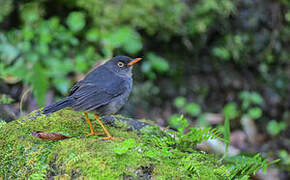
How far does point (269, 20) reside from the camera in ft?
24.9

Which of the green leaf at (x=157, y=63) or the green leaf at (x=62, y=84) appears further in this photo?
the green leaf at (x=157, y=63)

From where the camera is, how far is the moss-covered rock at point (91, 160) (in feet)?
8.31

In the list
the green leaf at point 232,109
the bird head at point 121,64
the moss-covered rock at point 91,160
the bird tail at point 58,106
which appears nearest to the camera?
the moss-covered rock at point 91,160

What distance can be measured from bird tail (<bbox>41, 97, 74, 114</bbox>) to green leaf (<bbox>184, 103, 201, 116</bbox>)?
388 cm

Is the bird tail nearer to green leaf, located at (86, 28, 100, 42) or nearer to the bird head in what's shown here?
the bird head

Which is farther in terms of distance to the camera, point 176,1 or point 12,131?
point 176,1

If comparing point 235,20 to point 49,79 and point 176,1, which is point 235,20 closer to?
point 176,1

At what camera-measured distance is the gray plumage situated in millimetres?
3402

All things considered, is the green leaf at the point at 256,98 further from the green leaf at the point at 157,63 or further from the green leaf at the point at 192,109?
the green leaf at the point at 157,63

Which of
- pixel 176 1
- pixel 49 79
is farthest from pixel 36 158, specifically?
pixel 176 1

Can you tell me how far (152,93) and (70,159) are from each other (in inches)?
170

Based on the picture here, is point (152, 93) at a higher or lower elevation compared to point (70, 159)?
lower

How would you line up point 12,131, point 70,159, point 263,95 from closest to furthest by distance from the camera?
1. point 70,159
2. point 12,131
3. point 263,95

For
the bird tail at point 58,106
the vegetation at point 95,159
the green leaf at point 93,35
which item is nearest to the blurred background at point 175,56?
the green leaf at point 93,35
